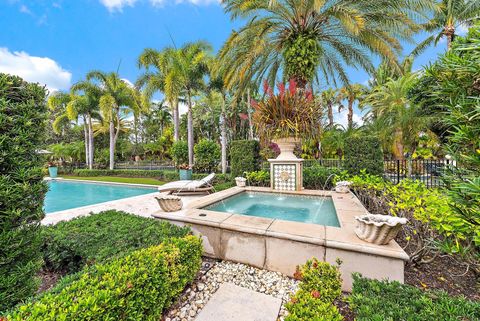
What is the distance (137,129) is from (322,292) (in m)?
38.4

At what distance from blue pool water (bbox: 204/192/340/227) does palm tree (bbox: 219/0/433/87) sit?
15.5ft

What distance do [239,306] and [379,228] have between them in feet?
6.18

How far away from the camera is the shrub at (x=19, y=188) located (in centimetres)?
183

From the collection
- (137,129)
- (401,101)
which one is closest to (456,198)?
(401,101)

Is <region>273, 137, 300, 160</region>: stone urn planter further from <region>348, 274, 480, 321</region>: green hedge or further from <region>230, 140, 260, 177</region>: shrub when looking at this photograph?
<region>348, 274, 480, 321</region>: green hedge

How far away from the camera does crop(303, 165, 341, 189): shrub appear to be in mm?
7488

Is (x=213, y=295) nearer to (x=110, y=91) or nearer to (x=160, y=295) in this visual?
(x=160, y=295)

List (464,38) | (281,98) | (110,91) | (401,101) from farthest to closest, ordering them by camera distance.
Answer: (110,91) → (401,101) → (281,98) → (464,38)

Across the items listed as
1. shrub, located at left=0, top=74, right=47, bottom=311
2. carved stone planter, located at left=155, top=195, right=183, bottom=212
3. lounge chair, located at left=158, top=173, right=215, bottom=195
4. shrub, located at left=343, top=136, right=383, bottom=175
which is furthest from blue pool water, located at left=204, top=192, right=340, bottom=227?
shrub, located at left=0, top=74, right=47, bottom=311

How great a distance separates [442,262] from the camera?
2967 mm

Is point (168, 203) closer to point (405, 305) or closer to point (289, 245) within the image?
point (289, 245)

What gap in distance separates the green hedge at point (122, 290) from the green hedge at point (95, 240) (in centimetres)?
39

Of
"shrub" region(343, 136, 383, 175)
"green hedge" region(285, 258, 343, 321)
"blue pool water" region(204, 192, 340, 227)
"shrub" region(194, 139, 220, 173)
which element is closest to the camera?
"green hedge" region(285, 258, 343, 321)

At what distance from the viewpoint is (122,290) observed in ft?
5.05
